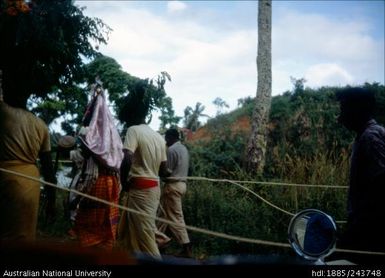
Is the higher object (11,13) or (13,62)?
(11,13)

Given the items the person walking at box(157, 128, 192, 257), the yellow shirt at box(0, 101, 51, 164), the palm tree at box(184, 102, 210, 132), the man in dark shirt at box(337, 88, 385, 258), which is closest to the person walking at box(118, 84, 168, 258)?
the yellow shirt at box(0, 101, 51, 164)

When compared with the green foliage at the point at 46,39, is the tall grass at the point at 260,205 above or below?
below

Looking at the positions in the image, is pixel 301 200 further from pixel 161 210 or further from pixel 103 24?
pixel 103 24

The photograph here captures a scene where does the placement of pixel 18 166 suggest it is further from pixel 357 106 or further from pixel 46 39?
pixel 46 39

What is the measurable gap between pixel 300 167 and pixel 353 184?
4.15 m

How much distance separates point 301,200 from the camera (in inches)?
256

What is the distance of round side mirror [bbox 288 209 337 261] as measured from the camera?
2.16 m

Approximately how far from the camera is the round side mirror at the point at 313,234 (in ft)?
7.10

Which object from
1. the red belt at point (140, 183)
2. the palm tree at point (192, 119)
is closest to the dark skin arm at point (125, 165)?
the red belt at point (140, 183)

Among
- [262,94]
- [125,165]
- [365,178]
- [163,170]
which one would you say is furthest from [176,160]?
[365,178]

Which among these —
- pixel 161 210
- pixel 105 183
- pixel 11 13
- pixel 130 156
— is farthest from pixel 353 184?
pixel 11 13

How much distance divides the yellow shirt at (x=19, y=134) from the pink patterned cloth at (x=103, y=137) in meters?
0.93

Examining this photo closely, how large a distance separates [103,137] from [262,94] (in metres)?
5.43

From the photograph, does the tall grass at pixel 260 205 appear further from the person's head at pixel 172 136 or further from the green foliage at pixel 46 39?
the green foliage at pixel 46 39
